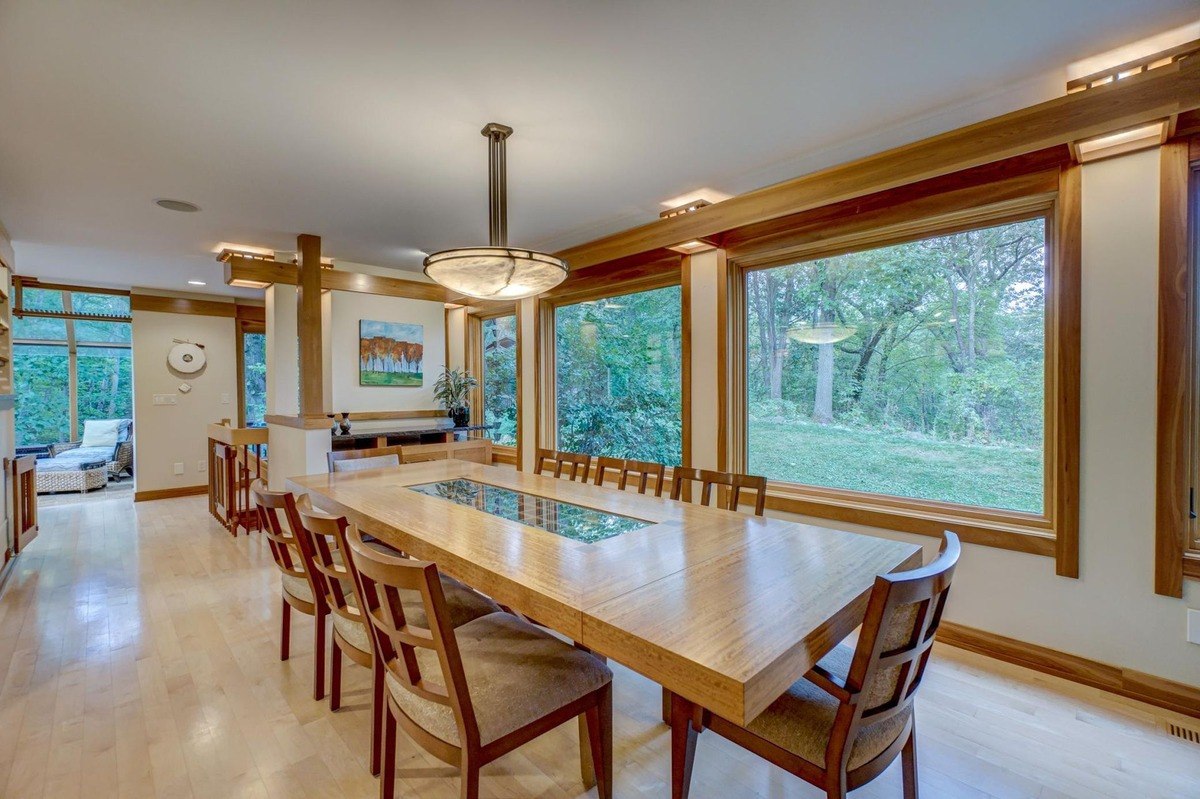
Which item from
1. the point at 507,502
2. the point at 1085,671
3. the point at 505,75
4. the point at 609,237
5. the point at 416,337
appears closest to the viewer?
the point at 505,75

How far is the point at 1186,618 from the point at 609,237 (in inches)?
138

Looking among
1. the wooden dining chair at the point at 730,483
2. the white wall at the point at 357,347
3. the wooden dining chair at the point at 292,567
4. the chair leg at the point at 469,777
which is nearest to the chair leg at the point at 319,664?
the wooden dining chair at the point at 292,567

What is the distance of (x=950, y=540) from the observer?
4.50ft

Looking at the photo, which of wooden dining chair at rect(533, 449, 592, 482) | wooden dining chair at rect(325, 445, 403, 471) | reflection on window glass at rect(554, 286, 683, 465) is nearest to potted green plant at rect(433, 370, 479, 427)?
reflection on window glass at rect(554, 286, 683, 465)

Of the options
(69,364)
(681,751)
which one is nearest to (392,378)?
(681,751)

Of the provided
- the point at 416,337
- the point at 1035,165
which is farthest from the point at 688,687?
the point at 416,337

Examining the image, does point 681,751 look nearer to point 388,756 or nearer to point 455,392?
point 388,756

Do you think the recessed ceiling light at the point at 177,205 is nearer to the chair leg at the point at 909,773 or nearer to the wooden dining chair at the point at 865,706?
the wooden dining chair at the point at 865,706

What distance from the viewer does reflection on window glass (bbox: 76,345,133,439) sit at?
7.42m

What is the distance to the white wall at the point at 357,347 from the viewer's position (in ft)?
16.4

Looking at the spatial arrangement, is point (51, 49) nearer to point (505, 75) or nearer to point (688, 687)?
point (505, 75)

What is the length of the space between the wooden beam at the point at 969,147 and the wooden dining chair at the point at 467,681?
8.04 ft

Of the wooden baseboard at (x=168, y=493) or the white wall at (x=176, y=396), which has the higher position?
the white wall at (x=176, y=396)

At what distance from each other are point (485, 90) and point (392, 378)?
3.83m
